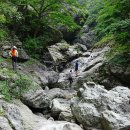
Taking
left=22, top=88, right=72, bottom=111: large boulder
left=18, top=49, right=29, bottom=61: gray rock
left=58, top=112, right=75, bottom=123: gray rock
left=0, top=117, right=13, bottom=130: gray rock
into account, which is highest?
left=18, top=49, right=29, bottom=61: gray rock

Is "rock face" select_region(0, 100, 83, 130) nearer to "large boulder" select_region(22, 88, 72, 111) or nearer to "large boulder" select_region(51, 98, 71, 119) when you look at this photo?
"large boulder" select_region(22, 88, 72, 111)

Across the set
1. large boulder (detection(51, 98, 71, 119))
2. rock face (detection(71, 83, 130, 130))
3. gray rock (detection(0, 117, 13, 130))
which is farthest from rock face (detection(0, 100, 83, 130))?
large boulder (detection(51, 98, 71, 119))

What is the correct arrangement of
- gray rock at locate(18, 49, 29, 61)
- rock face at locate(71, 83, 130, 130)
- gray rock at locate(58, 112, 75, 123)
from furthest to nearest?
gray rock at locate(18, 49, 29, 61)
gray rock at locate(58, 112, 75, 123)
rock face at locate(71, 83, 130, 130)

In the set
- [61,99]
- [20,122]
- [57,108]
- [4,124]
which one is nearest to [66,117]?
[57,108]

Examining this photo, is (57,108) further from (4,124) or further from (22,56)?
(22,56)

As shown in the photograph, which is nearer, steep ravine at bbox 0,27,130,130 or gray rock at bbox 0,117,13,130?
gray rock at bbox 0,117,13,130

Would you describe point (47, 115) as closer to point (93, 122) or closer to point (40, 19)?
point (93, 122)

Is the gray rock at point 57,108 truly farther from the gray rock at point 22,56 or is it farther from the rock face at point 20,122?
the gray rock at point 22,56

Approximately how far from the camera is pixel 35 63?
28750mm

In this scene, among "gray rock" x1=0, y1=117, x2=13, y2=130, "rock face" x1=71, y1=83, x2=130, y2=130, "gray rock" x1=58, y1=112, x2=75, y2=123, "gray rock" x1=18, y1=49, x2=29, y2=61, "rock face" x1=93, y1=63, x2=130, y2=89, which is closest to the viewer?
"gray rock" x1=0, y1=117, x2=13, y2=130

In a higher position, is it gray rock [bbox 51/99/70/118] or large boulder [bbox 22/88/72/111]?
large boulder [bbox 22/88/72/111]

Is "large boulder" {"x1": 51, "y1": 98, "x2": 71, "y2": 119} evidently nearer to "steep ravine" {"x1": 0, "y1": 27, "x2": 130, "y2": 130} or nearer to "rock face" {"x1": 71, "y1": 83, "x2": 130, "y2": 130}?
"steep ravine" {"x1": 0, "y1": 27, "x2": 130, "y2": 130}

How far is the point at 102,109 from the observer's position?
55.6ft

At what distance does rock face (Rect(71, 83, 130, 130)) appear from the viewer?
15.1 m
